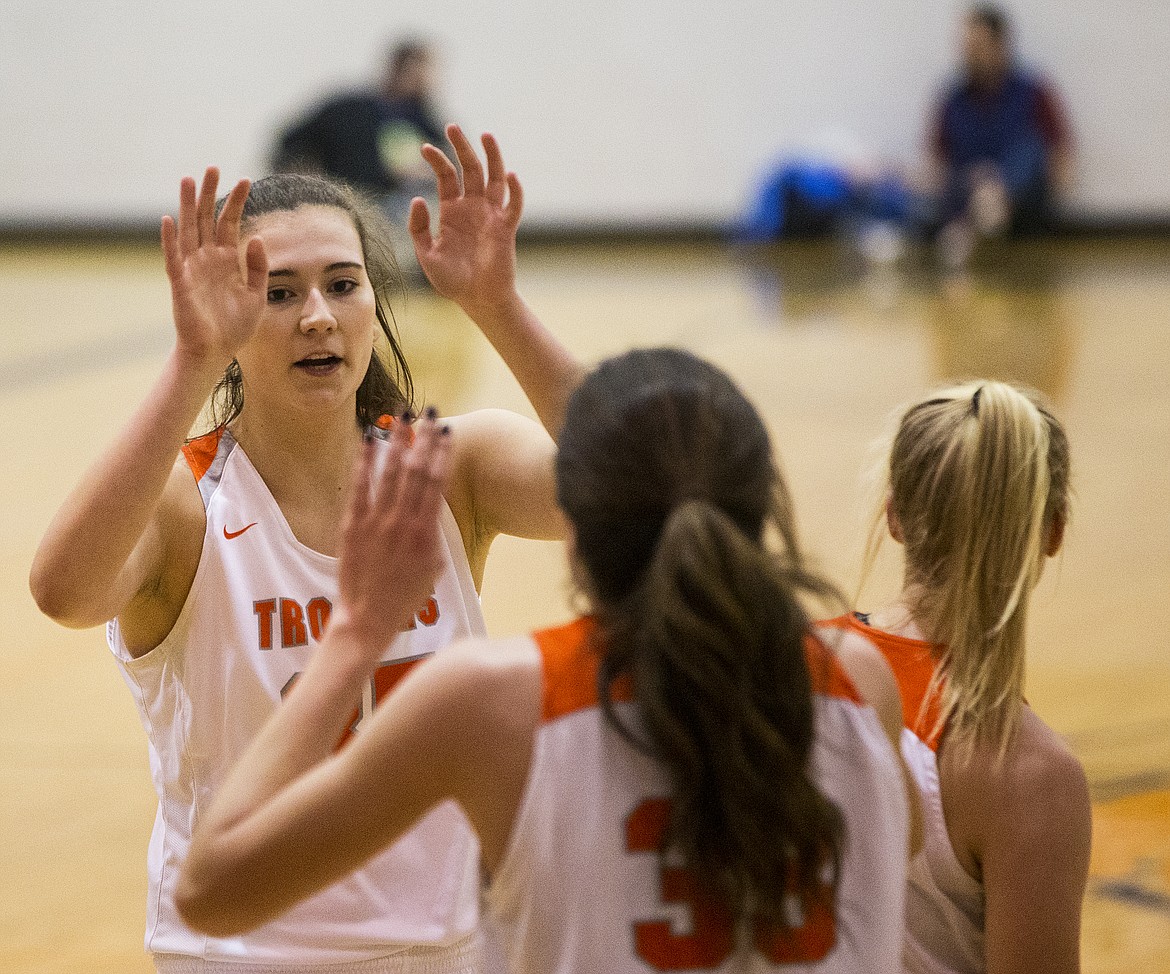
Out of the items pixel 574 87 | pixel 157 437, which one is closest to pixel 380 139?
pixel 574 87

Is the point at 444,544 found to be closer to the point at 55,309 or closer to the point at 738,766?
the point at 738,766

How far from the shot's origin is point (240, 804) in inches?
43.8

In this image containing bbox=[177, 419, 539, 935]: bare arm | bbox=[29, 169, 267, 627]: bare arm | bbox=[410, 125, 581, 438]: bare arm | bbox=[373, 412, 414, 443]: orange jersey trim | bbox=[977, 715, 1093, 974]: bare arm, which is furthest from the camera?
bbox=[373, 412, 414, 443]: orange jersey trim

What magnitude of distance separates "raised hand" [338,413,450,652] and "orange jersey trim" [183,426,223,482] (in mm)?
654

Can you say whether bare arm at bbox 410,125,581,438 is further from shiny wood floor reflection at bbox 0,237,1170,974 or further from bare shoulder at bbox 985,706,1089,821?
bare shoulder at bbox 985,706,1089,821

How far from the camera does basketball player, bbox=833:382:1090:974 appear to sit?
137 cm

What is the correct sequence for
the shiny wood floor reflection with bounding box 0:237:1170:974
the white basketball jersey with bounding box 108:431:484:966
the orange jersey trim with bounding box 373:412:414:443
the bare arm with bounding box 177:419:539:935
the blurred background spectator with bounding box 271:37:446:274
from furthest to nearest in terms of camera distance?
the blurred background spectator with bounding box 271:37:446:274 → the shiny wood floor reflection with bounding box 0:237:1170:974 → the orange jersey trim with bounding box 373:412:414:443 → the white basketball jersey with bounding box 108:431:484:966 → the bare arm with bounding box 177:419:539:935

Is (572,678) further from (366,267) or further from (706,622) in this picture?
(366,267)

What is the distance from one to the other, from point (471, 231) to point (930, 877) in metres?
0.96

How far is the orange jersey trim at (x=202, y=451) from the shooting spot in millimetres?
1784

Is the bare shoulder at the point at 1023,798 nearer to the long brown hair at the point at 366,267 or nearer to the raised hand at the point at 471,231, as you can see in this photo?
the raised hand at the point at 471,231

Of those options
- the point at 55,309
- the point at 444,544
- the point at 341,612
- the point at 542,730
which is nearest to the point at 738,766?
the point at 542,730

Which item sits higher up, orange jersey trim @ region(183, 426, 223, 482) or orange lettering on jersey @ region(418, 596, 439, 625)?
orange jersey trim @ region(183, 426, 223, 482)

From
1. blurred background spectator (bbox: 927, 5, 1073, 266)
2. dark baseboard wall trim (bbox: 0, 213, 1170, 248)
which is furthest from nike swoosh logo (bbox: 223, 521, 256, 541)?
dark baseboard wall trim (bbox: 0, 213, 1170, 248)
